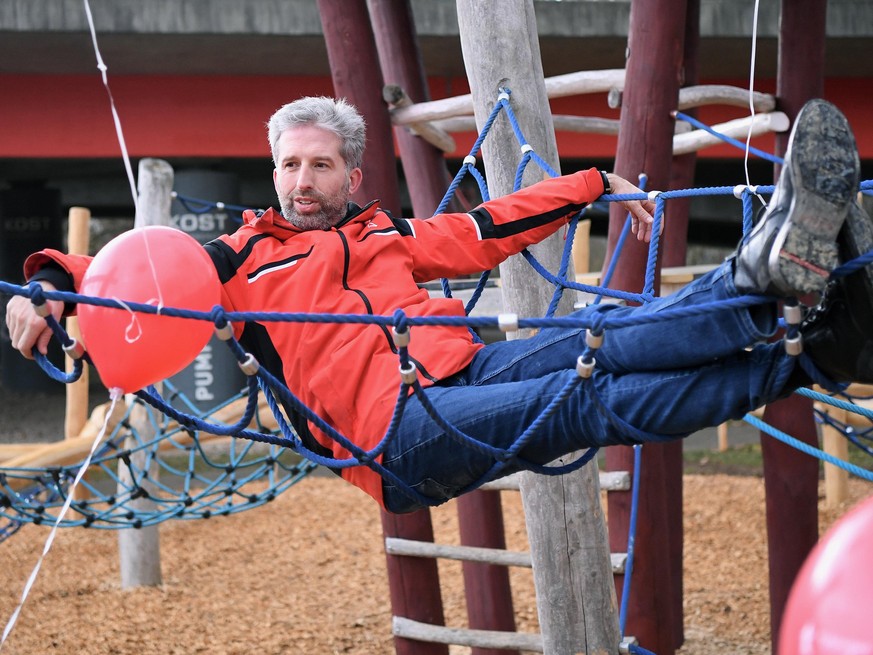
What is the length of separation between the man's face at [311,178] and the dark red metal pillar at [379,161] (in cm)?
116

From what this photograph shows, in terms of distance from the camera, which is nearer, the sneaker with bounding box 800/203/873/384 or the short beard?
the sneaker with bounding box 800/203/873/384

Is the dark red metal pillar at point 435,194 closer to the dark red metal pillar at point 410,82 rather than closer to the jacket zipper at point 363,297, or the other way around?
the dark red metal pillar at point 410,82

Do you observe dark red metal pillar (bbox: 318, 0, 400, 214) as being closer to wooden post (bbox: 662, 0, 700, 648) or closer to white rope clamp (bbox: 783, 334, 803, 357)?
wooden post (bbox: 662, 0, 700, 648)

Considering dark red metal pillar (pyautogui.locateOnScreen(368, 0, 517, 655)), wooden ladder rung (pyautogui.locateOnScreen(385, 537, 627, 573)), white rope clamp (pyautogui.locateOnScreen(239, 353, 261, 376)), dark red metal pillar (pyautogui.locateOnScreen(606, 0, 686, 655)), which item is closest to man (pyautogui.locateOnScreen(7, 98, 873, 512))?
white rope clamp (pyautogui.locateOnScreen(239, 353, 261, 376))

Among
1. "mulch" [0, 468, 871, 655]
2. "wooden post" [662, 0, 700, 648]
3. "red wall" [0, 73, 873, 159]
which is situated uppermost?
"red wall" [0, 73, 873, 159]

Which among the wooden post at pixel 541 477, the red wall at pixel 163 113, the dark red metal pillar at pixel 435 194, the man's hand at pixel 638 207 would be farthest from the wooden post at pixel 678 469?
the red wall at pixel 163 113

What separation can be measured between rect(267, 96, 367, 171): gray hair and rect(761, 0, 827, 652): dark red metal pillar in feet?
6.89

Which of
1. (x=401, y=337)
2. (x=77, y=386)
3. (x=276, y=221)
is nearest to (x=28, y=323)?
(x=276, y=221)

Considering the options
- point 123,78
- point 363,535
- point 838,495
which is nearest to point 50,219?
point 123,78

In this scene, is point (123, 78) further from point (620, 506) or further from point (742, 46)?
point (620, 506)

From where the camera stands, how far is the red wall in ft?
28.9

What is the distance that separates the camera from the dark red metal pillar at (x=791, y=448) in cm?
381

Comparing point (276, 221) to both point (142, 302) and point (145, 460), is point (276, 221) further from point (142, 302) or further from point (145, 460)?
point (145, 460)

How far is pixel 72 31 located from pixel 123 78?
4.17 ft
